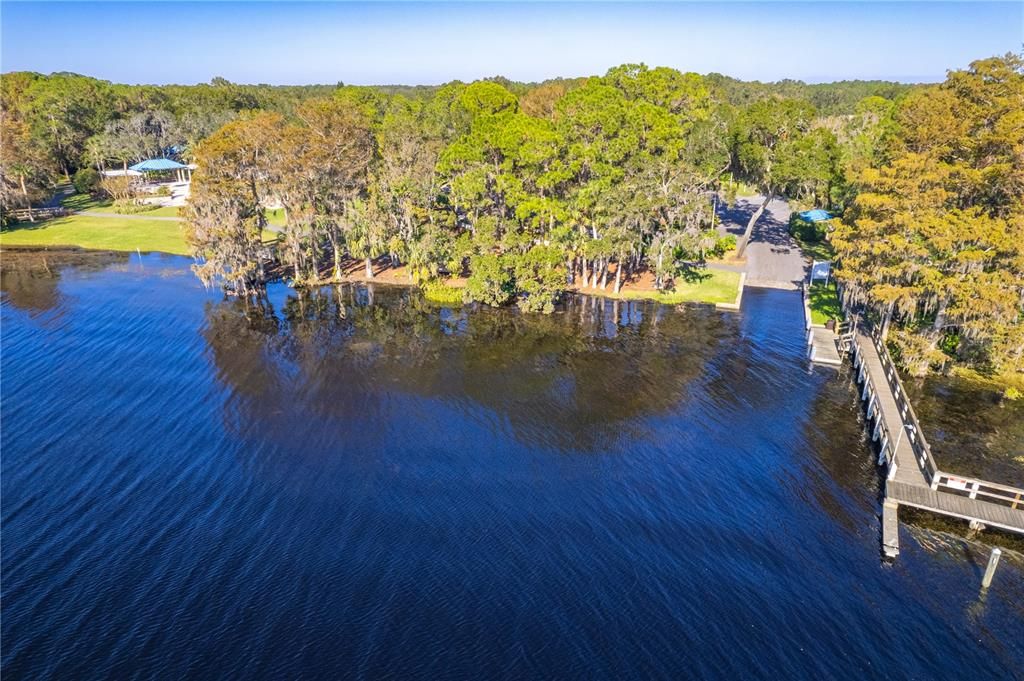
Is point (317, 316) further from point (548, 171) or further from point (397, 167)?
point (548, 171)

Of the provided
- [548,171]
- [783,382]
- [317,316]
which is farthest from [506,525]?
[548,171]

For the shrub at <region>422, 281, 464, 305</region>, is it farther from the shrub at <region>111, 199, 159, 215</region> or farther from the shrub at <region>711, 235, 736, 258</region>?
the shrub at <region>111, 199, 159, 215</region>

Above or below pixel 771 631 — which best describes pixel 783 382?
above

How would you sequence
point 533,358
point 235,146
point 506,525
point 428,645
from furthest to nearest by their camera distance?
1. point 235,146
2. point 533,358
3. point 506,525
4. point 428,645

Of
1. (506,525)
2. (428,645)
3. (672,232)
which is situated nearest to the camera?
(428,645)

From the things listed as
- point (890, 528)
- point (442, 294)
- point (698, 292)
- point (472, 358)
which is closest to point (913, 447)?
point (890, 528)

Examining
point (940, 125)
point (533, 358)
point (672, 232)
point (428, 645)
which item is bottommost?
point (428, 645)

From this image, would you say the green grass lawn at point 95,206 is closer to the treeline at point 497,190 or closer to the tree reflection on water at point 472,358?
the treeline at point 497,190

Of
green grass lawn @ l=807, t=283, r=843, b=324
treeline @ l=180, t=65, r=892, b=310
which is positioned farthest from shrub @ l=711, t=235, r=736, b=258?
green grass lawn @ l=807, t=283, r=843, b=324
